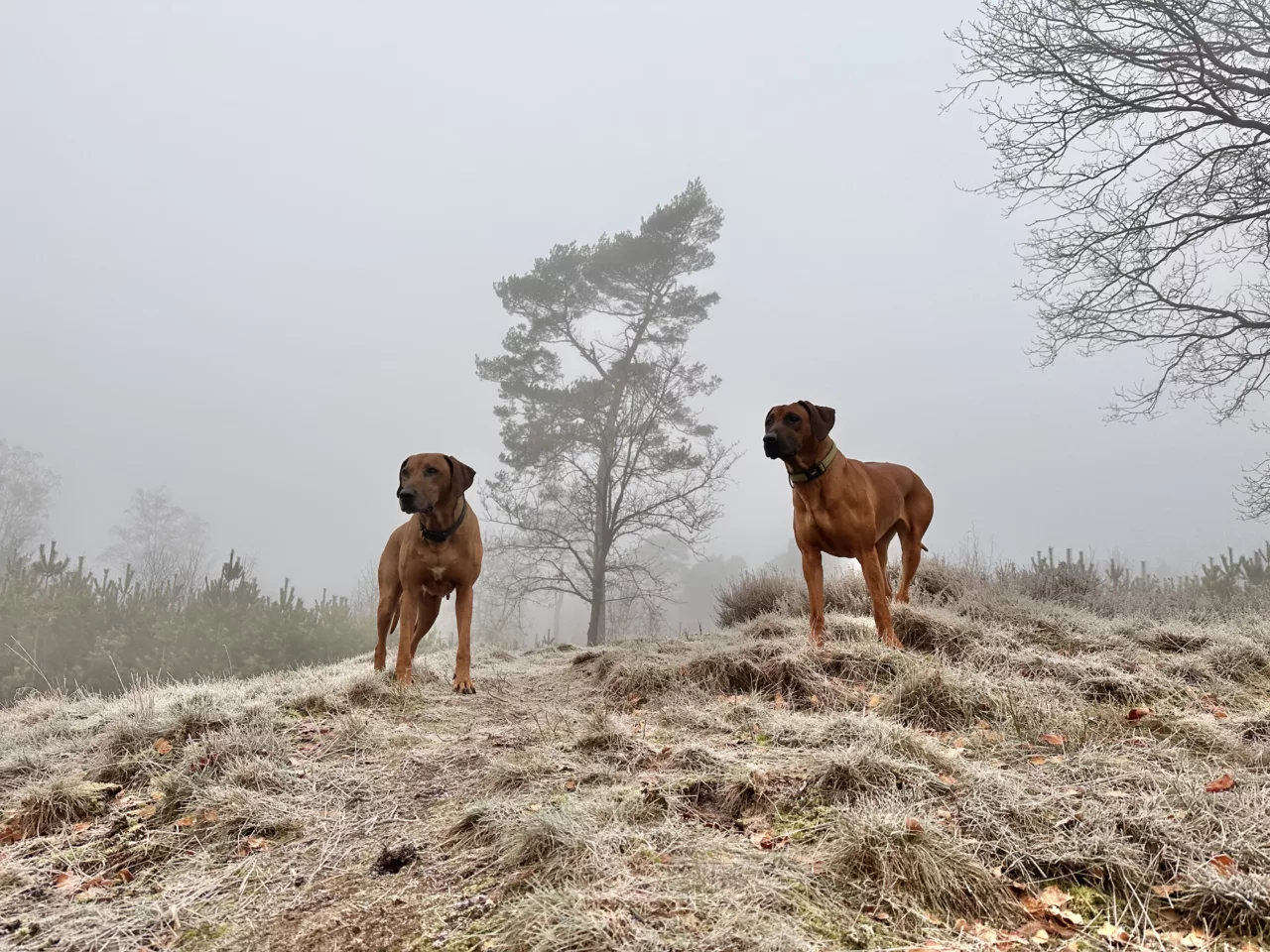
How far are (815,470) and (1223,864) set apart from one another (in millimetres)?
3293

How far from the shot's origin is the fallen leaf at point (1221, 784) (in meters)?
2.47

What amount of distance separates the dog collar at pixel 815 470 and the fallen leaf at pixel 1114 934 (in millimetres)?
3430

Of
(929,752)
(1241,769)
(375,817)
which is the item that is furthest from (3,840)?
(1241,769)

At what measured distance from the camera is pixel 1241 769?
8.78ft

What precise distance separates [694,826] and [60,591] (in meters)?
16.7

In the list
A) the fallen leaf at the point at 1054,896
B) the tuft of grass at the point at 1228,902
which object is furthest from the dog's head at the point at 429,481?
the tuft of grass at the point at 1228,902

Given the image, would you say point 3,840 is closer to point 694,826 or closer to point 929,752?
point 694,826

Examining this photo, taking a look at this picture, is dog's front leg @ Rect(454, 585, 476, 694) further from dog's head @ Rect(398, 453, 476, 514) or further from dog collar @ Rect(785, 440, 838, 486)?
dog collar @ Rect(785, 440, 838, 486)

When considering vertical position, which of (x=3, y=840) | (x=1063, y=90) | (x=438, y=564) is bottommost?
(x=3, y=840)

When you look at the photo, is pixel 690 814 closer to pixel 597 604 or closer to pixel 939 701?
pixel 939 701

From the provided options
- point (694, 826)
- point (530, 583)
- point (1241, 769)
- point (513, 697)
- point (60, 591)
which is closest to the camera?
point (694, 826)

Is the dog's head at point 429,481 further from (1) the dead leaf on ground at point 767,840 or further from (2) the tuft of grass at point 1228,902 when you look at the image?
(2) the tuft of grass at point 1228,902

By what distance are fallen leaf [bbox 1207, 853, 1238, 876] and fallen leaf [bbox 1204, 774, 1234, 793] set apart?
624 mm

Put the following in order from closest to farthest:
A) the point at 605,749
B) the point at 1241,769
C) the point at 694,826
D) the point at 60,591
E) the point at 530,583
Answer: the point at 694,826, the point at 1241,769, the point at 605,749, the point at 60,591, the point at 530,583
